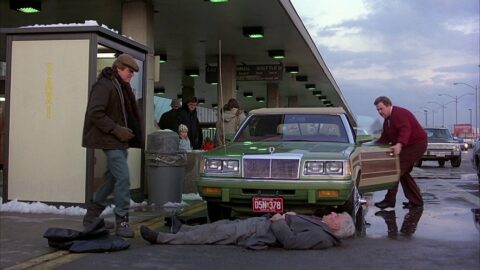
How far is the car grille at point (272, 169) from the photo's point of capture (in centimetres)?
674

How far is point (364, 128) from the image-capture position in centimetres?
1322

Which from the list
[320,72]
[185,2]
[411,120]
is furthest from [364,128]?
[320,72]

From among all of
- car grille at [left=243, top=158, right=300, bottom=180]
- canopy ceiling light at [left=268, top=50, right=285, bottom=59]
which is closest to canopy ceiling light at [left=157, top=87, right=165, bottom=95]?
canopy ceiling light at [left=268, top=50, right=285, bottom=59]

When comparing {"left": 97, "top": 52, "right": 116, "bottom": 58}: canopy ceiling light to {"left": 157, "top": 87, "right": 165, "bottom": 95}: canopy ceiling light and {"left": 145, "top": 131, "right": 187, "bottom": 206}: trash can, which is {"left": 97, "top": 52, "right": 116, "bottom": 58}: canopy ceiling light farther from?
{"left": 157, "top": 87, "right": 165, "bottom": 95}: canopy ceiling light

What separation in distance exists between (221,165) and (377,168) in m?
2.64

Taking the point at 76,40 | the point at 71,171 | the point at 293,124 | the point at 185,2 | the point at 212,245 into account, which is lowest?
the point at 212,245

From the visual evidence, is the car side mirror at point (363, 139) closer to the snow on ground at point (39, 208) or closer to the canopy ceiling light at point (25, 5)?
the snow on ground at point (39, 208)

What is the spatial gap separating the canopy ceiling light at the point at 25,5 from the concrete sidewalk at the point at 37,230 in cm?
678

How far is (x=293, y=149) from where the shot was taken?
717cm

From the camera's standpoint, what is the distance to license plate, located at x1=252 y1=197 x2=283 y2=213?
6653mm

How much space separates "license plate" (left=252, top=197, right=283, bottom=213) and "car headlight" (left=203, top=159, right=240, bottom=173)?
492mm

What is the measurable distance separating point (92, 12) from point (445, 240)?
11.1 m

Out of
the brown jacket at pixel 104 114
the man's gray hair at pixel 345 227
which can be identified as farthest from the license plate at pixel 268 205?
the brown jacket at pixel 104 114

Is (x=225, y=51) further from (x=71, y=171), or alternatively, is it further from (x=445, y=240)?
(x=445, y=240)
